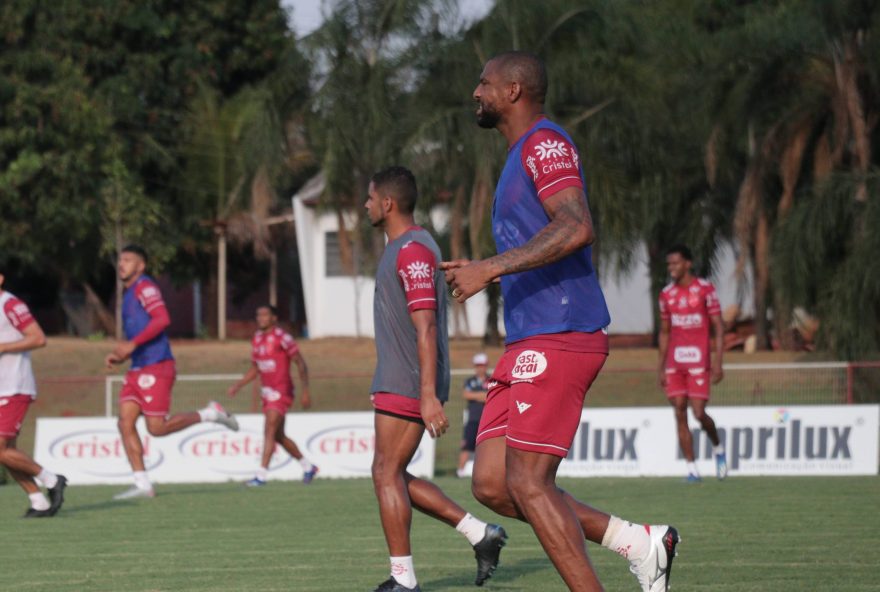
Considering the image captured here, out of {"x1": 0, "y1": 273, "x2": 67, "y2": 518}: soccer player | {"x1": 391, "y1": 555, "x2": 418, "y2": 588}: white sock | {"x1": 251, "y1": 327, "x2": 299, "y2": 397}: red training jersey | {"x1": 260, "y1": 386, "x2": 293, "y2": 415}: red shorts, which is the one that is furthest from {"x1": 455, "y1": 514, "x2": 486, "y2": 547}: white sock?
{"x1": 251, "y1": 327, "x2": 299, "y2": 397}: red training jersey

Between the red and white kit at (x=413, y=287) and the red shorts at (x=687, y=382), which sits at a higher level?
the red and white kit at (x=413, y=287)

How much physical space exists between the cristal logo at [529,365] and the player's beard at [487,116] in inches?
38.3

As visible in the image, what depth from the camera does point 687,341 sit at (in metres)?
15.4

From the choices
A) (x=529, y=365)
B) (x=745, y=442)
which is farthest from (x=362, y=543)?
(x=745, y=442)

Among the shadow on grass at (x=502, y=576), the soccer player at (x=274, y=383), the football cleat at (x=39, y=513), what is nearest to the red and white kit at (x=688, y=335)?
the soccer player at (x=274, y=383)

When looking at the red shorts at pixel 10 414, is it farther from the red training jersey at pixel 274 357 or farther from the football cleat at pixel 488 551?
the football cleat at pixel 488 551

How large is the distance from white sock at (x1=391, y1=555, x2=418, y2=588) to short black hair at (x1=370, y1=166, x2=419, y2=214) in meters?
1.85

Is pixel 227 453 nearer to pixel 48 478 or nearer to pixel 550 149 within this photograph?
pixel 48 478

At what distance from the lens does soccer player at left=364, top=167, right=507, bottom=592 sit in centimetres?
719

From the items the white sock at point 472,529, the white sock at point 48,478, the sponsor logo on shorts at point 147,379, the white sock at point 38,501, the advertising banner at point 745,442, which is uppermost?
the sponsor logo on shorts at point 147,379

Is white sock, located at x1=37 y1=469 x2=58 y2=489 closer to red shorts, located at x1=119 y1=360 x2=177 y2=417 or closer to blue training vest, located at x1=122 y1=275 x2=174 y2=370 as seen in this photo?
red shorts, located at x1=119 y1=360 x2=177 y2=417

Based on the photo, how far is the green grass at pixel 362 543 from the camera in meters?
7.65

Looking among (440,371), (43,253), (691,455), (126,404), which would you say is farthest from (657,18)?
(440,371)

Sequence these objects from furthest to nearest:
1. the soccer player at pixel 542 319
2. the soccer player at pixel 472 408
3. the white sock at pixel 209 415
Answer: the soccer player at pixel 472 408 < the white sock at pixel 209 415 < the soccer player at pixel 542 319
